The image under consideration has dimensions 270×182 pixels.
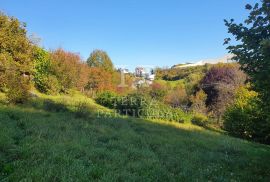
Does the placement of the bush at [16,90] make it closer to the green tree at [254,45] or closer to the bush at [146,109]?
the bush at [146,109]

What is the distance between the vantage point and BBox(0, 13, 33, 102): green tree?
13849 mm

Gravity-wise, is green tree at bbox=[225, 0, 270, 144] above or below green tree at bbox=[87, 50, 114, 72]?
below

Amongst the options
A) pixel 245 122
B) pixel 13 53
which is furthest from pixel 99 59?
pixel 245 122

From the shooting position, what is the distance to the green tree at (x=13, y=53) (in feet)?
45.4

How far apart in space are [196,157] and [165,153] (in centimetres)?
93

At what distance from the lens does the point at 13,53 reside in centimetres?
1641

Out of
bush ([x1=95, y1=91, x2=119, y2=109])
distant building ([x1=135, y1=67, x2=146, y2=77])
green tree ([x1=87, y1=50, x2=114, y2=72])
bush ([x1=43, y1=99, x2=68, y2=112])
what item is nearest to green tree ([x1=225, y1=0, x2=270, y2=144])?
bush ([x1=43, y1=99, x2=68, y2=112])

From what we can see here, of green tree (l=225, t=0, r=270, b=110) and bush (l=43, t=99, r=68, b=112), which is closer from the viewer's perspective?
green tree (l=225, t=0, r=270, b=110)

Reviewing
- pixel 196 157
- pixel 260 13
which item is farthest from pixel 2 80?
pixel 260 13

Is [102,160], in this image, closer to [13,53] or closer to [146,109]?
[13,53]

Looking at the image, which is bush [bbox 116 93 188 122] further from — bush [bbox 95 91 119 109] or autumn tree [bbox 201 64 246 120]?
autumn tree [bbox 201 64 246 120]

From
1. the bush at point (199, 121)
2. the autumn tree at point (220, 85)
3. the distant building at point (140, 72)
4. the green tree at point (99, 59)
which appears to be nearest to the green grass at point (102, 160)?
the bush at point (199, 121)

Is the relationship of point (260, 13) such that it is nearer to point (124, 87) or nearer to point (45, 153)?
point (45, 153)

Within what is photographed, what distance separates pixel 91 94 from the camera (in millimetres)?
30344
